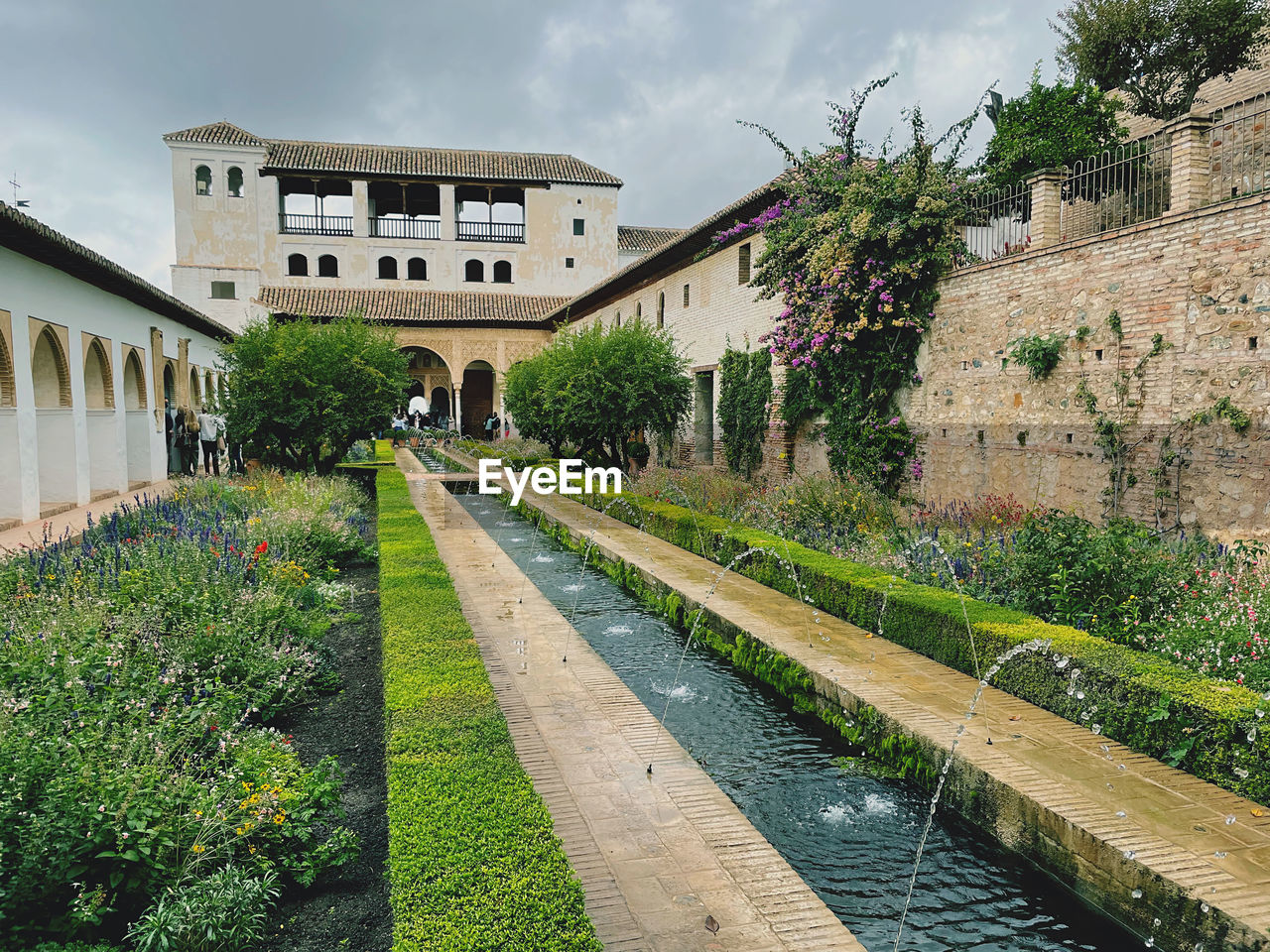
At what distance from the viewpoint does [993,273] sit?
33.7 feet

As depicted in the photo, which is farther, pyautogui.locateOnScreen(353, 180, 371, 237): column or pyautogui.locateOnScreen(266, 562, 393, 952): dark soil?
pyautogui.locateOnScreen(353, 180, 371, 237): column

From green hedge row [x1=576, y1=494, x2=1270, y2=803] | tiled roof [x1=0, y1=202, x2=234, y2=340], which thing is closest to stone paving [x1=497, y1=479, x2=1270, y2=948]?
green hedge row [x1=576, y1=494, x2=1270, y2=803]

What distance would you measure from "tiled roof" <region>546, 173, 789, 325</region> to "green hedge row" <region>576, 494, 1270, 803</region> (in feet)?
30.2

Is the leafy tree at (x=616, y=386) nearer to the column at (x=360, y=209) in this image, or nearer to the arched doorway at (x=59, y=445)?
the arched doorway at (x=59, y=445)

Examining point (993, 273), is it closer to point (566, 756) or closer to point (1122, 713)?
point (1122, 713)

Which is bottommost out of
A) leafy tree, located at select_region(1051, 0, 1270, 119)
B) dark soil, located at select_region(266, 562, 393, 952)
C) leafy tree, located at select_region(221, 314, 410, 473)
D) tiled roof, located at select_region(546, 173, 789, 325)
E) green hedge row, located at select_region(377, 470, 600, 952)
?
dark soil, located at select_region(266, 562, 393, 952)

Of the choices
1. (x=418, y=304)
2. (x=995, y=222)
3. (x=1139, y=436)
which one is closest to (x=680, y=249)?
(x=995, y=222)

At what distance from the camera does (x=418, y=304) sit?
37.1 metres

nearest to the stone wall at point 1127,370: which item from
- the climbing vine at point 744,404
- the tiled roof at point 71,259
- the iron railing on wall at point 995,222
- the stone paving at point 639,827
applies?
the iron railing on wall at point 995,222

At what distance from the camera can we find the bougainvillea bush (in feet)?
8.82

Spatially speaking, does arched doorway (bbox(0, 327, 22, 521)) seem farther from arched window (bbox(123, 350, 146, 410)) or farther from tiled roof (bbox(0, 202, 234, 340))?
arched window (bbox(123, 350, 146, 410))

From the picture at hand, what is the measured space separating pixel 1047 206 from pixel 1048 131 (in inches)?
208

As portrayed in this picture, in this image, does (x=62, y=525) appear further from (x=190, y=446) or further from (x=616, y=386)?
(x=616, y=386)

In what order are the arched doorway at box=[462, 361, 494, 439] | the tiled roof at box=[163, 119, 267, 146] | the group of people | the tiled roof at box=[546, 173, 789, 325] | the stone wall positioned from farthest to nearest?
1. the arched doorway at box=[462, 361, 494, 439]
2. the tiled roof at box=[163, 119, 267, 146]
3. the group of people
4. the tiled roof at box=[546, 173, 789, 325]
5. the stone wall
